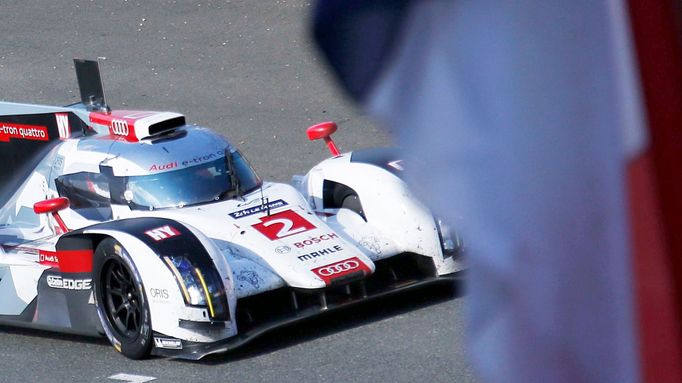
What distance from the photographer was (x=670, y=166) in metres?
1.82

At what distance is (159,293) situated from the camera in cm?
658

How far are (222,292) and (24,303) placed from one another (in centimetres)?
159

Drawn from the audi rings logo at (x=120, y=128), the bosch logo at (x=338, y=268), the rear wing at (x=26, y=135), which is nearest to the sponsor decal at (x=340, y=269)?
the bosch logo at (x=338, y=268)

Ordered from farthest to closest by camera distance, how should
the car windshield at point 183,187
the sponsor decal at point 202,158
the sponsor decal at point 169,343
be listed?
the sponsor decal at point 202,158, the car windshield at point 183,187, the sponsor decal at point 169,343

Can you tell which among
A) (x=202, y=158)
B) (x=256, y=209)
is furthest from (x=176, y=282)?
(x=202, y=158)

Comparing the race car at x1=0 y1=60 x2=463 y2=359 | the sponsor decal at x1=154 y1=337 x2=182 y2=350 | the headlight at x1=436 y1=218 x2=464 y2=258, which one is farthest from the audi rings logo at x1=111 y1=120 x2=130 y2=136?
the headlight at x1=436 y1=218 x2=464 y2=258

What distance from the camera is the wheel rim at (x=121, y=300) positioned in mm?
6898

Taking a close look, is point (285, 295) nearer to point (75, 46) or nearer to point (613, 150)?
point (613, 150)

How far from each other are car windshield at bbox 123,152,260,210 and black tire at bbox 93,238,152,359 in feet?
2.09

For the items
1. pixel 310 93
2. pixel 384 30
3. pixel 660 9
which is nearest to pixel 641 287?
pixel 660 9

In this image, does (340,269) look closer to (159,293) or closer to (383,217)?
(383,217)

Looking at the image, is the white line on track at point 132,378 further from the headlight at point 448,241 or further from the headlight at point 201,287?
the headlight at point 448,241

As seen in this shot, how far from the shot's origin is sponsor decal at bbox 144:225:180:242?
22.1 ft

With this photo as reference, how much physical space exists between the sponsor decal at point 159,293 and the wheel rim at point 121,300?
9.0 inches
